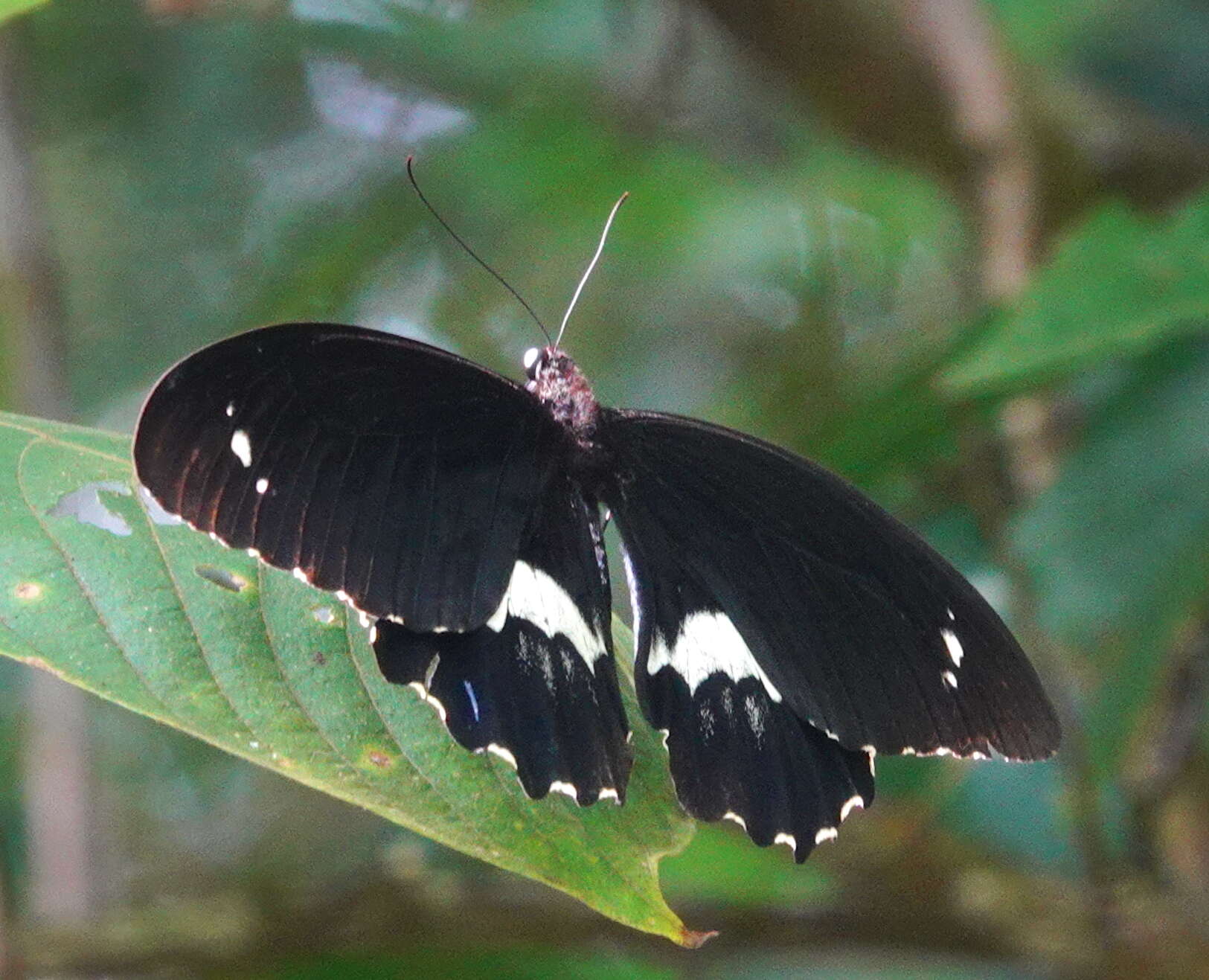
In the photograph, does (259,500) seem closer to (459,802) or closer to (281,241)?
(459,802)

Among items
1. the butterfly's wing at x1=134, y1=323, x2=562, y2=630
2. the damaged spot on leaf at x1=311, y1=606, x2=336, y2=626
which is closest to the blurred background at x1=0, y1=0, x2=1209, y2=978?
the butterfly's wing at x1=134, y1=323, x2=562, y2=630

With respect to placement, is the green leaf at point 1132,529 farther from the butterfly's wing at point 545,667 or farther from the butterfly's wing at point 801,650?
the butterfly's wing at point 545,667

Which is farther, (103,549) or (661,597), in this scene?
(661,597)

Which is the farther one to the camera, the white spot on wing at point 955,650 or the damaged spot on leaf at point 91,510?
the white spot on wing at point 955,650

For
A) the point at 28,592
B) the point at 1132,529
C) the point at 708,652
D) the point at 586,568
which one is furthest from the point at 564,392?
the point at 1132,529

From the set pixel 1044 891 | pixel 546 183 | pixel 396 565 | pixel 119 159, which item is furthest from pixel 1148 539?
pixel 119 159

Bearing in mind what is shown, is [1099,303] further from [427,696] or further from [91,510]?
[91,510]

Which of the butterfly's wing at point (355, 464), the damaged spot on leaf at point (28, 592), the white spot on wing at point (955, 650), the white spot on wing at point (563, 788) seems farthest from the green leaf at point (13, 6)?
the white spot on wing at point (955, 650)
